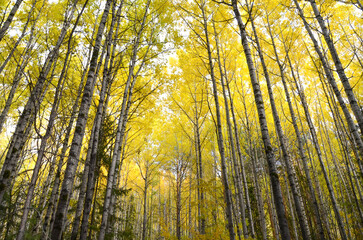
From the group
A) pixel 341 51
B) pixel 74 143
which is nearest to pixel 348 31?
pixel 341 51

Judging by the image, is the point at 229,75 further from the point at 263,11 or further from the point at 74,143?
the point at 74,143

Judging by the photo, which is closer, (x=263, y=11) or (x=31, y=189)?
(x=31, y=189)

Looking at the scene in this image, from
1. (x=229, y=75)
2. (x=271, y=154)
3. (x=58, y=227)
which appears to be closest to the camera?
(x=58, y=227)

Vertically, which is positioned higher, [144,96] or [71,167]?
[144,96]

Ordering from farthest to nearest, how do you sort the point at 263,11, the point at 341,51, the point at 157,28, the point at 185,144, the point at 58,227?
1. the point at 185,144
2. the point at 341,51
3. the point at 263,11
4. the point at 157,28
5. the point at 58,227

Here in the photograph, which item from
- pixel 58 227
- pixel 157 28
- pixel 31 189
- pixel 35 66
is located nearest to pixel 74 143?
pixel 58 227

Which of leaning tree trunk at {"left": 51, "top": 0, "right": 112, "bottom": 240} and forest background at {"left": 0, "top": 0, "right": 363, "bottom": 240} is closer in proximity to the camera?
leaning tree trunk at {"left": 51, "top": 0, "right": 112, "bottom": 240}

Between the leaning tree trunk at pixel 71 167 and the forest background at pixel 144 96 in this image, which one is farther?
the forest background at pixel 144 96

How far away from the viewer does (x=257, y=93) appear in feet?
10.5

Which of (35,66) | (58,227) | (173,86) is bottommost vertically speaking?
(58,227)

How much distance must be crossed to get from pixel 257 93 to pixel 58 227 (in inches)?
127

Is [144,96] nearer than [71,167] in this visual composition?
No

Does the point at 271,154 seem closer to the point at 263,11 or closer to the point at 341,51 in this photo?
the point at 263,11

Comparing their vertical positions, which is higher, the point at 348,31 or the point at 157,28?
the point at 348,31
